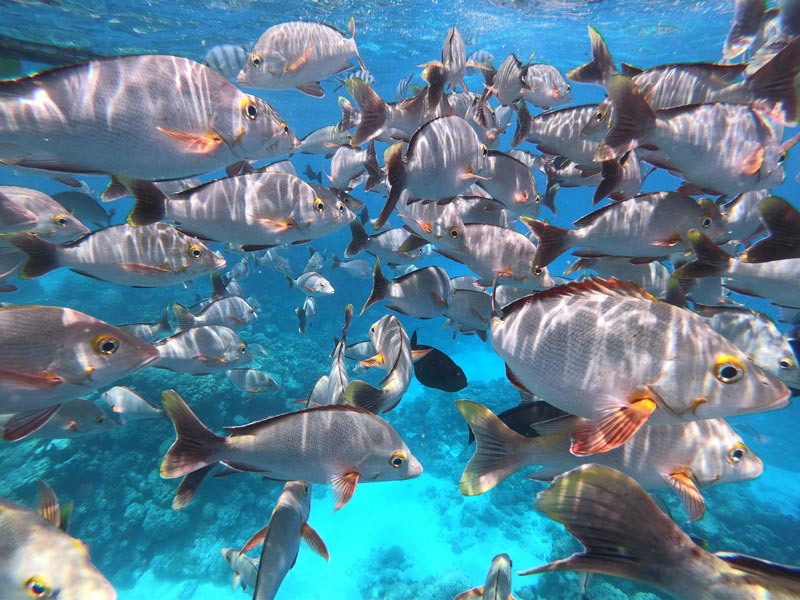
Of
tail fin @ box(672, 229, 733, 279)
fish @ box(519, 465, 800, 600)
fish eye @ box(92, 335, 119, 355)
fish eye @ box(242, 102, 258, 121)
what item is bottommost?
fish eye @ box(92, 335, 119, 355)

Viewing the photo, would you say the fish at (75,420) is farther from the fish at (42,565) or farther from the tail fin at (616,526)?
the tail fin at (616,526)

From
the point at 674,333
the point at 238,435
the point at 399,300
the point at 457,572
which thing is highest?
the point at 674,333

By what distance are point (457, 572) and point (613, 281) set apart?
440 inches

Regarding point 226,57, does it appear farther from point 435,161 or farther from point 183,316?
point 435,161

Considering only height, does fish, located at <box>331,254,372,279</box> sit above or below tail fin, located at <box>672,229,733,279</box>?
below

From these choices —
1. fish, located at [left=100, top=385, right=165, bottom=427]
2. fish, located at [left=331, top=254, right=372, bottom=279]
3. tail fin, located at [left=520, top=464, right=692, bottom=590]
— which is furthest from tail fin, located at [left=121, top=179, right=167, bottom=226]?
fish, located at [left=331, top=254, right=372, bottom=279]

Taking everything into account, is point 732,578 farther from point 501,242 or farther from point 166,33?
point 166,33

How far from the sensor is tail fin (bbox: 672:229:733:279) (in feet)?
8.98

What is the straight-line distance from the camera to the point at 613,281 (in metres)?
2.30

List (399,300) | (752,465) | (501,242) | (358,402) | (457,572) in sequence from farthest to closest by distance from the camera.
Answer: (457,572) < (399,300) < (501,242) < (358,402) < (752,465)

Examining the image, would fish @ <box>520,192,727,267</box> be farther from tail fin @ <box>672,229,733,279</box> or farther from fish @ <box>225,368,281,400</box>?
fish @ <box>225,368,281,400</box>

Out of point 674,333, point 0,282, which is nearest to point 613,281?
point 674,333

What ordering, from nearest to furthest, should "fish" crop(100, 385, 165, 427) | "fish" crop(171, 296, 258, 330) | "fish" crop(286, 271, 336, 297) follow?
"fish" crop(100, 385, 165, 427)
"fish" crop(171, 296, 258, 330)
"fish" crop(286, 271, 336, 297)

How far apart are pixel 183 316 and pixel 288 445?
4562mm
